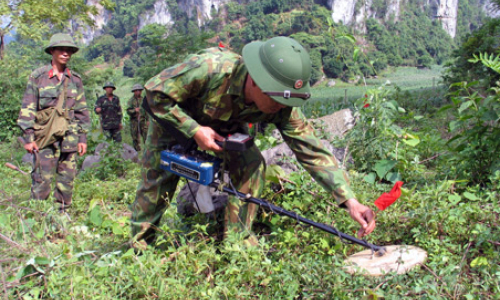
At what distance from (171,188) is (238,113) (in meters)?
0.80

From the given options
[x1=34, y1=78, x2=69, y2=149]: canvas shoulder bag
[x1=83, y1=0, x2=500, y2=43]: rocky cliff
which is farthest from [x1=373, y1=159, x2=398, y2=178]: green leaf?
[x1=83, y1=0, x2=500, y2=43]: rocky cliff

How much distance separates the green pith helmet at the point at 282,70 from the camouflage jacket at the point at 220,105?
0.21 metres

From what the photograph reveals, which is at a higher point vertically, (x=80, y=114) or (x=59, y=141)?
(x=80, y=114)

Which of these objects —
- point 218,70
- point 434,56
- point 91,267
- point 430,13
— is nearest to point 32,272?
point 91,267

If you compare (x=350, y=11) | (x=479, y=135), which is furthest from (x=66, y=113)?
(x=350, y=11)

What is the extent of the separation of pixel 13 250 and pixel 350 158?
3536mm

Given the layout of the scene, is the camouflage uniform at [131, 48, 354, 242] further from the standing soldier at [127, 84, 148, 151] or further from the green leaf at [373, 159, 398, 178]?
the standing soldier at [127, 84, 148, 151]

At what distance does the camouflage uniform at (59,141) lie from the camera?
4.01m

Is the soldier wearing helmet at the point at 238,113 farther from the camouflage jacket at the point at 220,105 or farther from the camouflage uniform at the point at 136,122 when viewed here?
the camouflage uniform at the point at 136,122

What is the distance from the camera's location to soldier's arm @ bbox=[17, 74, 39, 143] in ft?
12.8

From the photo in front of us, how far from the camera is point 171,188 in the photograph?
2975mm

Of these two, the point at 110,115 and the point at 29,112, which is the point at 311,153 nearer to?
the point at 29,112

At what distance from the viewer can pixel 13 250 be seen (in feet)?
8.23

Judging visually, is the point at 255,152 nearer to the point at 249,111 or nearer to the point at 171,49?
the point at 249,111
